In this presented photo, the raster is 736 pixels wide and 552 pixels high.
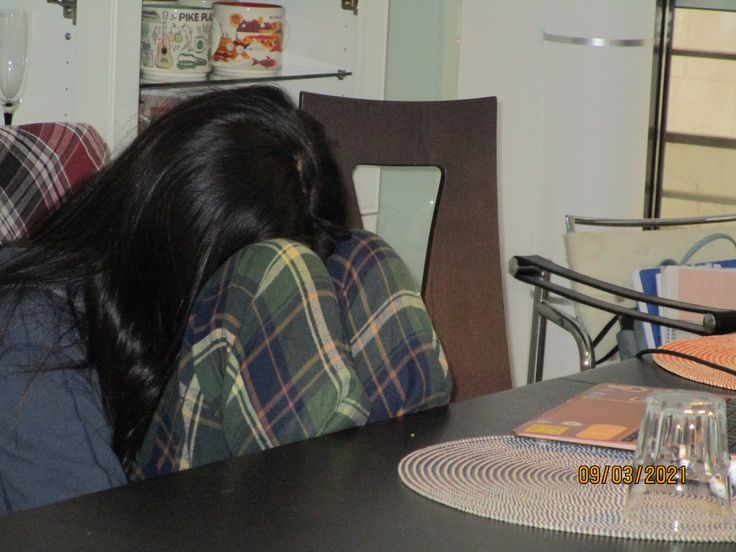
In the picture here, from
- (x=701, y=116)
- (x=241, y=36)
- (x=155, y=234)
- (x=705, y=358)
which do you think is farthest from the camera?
(x=701, y=116)

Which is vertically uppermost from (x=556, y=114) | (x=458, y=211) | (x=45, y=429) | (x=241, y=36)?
(x=241, y=36)

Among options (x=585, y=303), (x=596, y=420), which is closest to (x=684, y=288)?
(x=585, y=303)

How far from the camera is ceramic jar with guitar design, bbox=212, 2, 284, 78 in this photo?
2.12m

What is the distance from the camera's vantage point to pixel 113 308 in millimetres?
1071

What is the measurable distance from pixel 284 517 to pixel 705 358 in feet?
2.33

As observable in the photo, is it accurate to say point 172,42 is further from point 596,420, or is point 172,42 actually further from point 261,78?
point 596,420

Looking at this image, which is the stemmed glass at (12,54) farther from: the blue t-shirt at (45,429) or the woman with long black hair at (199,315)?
the blue t-shirt at (45,429)

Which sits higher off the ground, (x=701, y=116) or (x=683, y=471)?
(x=701, y=116)

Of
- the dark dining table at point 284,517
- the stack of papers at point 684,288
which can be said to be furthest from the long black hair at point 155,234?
the stack of papers at point 684,288

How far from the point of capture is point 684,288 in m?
1.84

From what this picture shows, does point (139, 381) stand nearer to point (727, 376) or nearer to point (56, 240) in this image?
point (56, 240)

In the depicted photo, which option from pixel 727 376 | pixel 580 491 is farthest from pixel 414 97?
pixel 580 491

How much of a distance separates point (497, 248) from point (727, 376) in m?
0.80
